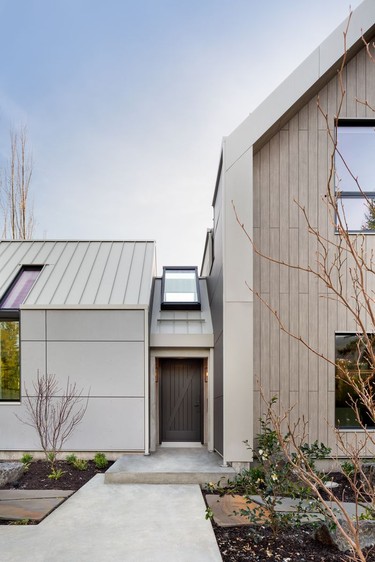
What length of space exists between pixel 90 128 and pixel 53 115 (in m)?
1.56

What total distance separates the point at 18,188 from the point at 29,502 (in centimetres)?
1357

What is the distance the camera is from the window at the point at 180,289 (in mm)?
9852

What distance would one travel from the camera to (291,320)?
289 inches

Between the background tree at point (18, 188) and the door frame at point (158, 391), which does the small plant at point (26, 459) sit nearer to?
the door frame at point (158, 391)

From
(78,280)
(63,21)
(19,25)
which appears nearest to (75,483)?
(78,280)

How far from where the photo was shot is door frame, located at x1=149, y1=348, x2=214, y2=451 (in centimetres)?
882

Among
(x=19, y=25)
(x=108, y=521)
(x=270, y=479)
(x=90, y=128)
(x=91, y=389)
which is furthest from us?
(x=90, y=128)

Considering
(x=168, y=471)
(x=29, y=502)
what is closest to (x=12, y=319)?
(x=29, y=502)

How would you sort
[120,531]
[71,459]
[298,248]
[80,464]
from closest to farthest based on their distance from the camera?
[120,531]
[298,248]
[80,464]
[71,459]

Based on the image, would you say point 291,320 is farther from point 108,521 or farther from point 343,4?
point 343,4

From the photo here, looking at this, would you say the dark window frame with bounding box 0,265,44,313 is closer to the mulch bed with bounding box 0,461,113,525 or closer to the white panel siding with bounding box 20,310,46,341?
the white panel siding with bounding box 20,310,46,341

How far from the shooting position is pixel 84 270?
991 centimetres

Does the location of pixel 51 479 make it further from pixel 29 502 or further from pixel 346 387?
pixel 346 387

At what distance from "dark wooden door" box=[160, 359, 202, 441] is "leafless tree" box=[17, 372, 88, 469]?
2105mm
